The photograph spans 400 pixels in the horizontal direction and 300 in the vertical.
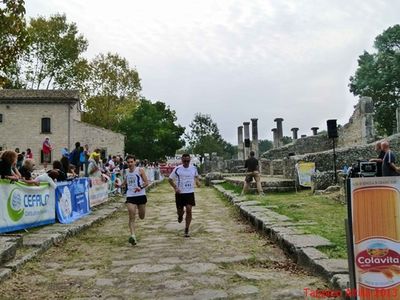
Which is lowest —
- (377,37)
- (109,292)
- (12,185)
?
(109,292)

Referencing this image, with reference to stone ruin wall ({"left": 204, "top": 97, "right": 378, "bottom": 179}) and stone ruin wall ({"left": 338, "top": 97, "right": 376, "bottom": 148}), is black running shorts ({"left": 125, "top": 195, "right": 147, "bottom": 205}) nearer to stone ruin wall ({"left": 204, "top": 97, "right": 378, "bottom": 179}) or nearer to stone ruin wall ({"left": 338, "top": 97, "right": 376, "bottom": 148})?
stone ruin wall ({"left": 204, "top": 97, "right": 378, "bottom": 179})

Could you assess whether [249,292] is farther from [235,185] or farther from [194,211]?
[235,185]

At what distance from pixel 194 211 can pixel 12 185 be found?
6049mm

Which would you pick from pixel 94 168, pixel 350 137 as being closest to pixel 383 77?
pixel 350 137

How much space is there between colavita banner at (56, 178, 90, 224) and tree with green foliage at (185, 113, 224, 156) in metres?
47.5

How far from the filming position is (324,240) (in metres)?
6.24

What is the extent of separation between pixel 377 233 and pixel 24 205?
6690 millimetres

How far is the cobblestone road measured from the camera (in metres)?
4.74

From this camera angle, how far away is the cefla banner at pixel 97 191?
505 inches

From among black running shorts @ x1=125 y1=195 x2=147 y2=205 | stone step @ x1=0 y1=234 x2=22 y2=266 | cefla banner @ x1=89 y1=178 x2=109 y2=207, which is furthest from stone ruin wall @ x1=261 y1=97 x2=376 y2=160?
stone step @ x1=0 y1=234 x2=22 y2=266

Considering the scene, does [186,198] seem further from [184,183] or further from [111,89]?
[111,89]

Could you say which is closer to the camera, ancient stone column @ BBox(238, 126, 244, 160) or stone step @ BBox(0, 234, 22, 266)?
stone step @ BBox(0, 234, 22, 266)

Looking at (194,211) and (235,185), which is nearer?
(194,211)

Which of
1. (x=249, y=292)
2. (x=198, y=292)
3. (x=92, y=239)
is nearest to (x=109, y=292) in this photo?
(x=198, y=292)
